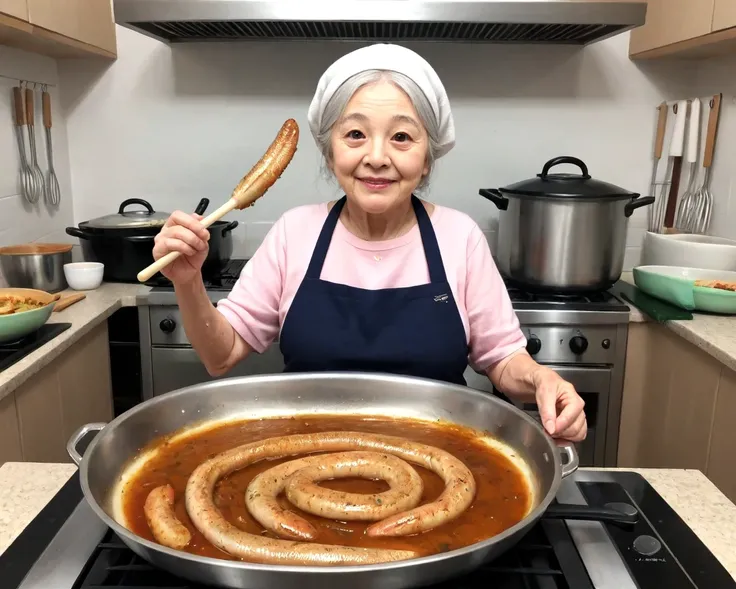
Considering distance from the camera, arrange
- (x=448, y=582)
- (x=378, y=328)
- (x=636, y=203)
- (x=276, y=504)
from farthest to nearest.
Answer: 1. (x=636, y=203)
2. (x=378, y=328)
3. (x=276, y=504)
4. (x=448, y=582)

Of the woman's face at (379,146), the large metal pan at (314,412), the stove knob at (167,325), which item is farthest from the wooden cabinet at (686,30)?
the stove knob at (167,325)

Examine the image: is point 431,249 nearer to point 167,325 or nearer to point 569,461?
point 569,461

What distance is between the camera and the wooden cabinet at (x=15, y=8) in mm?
1705

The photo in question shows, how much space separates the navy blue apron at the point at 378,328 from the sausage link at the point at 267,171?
37 cm

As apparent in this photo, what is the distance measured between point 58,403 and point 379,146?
1.17 meters

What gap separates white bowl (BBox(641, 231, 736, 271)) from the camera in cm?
217

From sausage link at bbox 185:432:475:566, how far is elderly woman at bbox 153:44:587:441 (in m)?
0.38

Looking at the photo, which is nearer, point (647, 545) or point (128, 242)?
point (647, 545)

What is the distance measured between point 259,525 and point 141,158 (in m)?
2.19

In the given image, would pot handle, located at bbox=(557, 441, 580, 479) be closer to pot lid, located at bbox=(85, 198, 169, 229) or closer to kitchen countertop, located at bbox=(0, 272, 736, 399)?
kitchen countertop, located at bbox=(0, 272, 736, 399)

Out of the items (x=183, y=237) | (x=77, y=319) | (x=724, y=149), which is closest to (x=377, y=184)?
(x=183, y=237)

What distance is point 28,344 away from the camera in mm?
1669

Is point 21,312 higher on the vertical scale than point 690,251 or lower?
lower

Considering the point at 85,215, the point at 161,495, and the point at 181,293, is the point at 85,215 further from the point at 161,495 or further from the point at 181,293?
the point at 161,495
